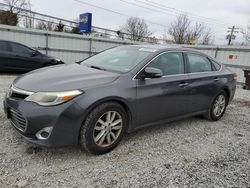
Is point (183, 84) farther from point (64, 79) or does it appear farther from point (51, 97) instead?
point (51, 97)

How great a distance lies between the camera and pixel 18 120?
107 inches

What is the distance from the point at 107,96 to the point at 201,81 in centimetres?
216

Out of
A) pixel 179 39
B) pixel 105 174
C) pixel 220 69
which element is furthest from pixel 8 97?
pixel 179 39

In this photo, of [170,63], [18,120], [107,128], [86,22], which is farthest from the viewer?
[86,22]

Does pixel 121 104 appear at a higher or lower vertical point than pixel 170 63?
lower

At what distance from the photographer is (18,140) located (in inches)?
122

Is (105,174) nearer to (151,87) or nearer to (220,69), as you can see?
(151,87)

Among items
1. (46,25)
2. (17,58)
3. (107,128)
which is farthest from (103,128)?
(46,25)

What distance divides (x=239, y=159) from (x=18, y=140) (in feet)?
10.3

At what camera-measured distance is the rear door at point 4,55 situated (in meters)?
8.33

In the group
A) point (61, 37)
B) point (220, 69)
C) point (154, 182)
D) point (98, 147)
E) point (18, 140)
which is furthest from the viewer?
point (61, 37)

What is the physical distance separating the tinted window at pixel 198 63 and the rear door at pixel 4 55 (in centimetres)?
710

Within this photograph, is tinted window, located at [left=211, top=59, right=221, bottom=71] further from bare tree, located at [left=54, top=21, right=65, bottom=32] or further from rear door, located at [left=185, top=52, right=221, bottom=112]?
bare tree, located at [left=54, top=21, right=65, bottom=32]

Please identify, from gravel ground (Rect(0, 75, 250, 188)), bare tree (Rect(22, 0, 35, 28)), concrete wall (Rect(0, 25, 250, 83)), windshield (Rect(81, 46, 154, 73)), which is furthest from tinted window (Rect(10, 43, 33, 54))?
bare tree (Rect(22, 0, 35, 28))
